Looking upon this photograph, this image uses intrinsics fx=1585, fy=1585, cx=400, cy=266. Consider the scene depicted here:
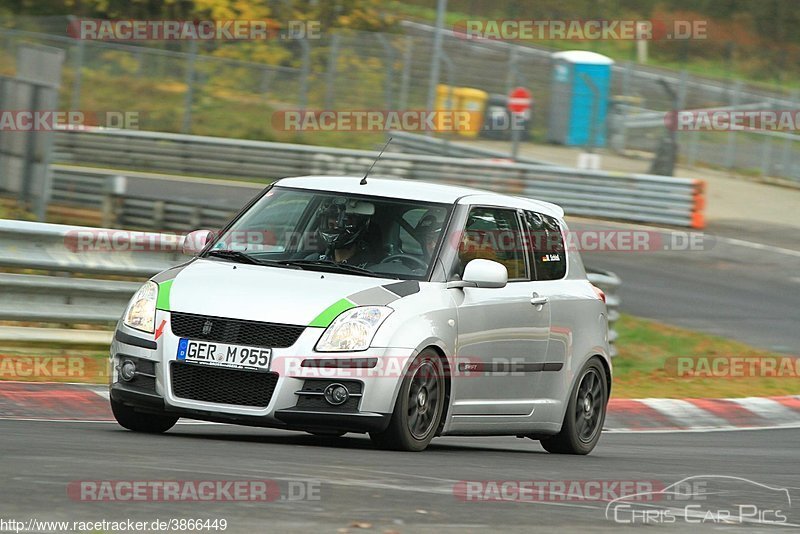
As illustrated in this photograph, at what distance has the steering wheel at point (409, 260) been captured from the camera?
889 centimetres

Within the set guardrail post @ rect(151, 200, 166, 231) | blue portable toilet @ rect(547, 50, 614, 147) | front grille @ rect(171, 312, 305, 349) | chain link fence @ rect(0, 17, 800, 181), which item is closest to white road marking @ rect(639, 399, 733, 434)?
front grille @ rect(171, 312, 305, 349)

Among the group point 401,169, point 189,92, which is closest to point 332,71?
point 189,92

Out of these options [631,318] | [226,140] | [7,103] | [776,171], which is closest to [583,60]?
[776,171]

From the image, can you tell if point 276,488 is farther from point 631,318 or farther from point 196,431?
point 631,318

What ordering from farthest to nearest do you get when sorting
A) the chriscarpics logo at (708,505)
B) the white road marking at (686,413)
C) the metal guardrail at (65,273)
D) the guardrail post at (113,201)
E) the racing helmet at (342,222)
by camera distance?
the guardrail post at (113,201)
the white road marking at (686,413)
the metal guardrail at (65,273)
the racing helmet at (342,222)
the chriscarpics logo at (708,505)

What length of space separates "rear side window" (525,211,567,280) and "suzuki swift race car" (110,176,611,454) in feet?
0.05

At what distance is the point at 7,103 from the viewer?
17062mm

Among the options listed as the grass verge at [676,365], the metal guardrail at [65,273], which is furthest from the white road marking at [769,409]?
the metal guardrail at [65,273]

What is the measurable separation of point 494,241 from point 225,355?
7.17 ft

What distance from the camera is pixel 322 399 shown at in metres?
8.15

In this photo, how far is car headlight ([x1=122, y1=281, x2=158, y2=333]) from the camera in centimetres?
838

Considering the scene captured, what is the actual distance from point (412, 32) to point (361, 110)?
1867 cm

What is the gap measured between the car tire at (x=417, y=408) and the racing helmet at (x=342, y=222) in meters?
0.91

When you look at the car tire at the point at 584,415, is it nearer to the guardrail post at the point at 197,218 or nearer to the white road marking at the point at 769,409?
the white road marking at the point at 769,409
